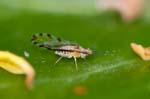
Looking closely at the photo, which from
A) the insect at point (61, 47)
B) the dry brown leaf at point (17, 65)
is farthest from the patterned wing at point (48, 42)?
the dry brown leaf at point (17, 65)

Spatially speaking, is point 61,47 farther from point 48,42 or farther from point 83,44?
point 83,44

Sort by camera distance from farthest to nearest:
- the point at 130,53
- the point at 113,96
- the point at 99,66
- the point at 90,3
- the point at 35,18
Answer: the point at 90,3 → the point at 35,18 → the point at 130,53 → the point at 99,66 → the point at 113,96

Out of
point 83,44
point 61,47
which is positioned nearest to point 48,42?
point 61,47

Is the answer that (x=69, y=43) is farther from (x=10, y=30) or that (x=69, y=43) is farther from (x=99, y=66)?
(x=10, y=30)

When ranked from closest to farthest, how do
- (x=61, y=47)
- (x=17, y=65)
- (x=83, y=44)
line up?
(x=17, y=65) < (x=61, y=47) < (x=83, y=44)

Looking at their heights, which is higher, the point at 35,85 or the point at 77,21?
the point at 77,21

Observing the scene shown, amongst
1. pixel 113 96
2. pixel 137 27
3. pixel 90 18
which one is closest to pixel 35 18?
pixel 90 18
